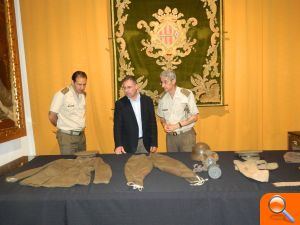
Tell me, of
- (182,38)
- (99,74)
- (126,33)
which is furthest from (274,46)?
(99,74)

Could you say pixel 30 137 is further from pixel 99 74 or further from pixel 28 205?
pixel 28 205

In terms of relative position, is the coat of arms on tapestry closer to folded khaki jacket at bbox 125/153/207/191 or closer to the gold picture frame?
the gold picture frame

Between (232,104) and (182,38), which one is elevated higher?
(182,38)

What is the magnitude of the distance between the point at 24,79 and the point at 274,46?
13.3 ft

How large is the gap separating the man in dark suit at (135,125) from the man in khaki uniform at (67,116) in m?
0.60

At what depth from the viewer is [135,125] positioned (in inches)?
126

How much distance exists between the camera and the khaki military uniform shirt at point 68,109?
3.42 m

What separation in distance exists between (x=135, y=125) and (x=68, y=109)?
35.6 inches

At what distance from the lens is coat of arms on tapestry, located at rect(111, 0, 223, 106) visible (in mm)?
4352

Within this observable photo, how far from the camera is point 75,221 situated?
5.77 feet

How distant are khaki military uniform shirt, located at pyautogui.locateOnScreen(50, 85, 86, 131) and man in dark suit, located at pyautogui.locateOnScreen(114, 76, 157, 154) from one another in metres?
0.60

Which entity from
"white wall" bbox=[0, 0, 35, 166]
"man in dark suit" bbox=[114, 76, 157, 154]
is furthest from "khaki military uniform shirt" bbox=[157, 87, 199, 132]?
"white wall" bbox=[0, 0, 35, 166]

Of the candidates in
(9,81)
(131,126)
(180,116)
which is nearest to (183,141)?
(180,116)

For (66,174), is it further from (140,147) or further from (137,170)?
(140,147)
